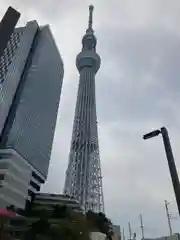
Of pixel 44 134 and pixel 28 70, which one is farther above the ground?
pixel 28 70

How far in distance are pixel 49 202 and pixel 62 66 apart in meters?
97.7

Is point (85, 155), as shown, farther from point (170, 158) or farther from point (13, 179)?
point (170, 158)

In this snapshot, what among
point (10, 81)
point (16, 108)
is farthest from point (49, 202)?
point (10, 81)

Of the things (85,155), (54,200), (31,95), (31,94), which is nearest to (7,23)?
(54,200)

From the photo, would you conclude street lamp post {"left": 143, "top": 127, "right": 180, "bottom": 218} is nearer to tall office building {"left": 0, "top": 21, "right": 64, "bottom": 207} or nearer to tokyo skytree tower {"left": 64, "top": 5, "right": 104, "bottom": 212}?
tall office building {"left": 0, "top": 21, "right": 64, "bottom": 207}

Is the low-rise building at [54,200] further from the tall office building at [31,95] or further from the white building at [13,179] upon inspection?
the white building at [13,179]

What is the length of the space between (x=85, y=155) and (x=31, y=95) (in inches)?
1607

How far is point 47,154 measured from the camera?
162m

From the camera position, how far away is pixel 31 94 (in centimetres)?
14812

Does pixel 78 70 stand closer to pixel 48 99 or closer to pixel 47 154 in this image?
pixel 48 99

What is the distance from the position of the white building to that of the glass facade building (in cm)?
1091

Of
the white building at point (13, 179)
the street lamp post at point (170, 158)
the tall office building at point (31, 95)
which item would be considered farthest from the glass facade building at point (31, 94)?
the street lamp post at point (170, 158)

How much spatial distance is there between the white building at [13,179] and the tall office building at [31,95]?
22.3 feet

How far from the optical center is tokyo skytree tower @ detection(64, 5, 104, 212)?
500 ft
